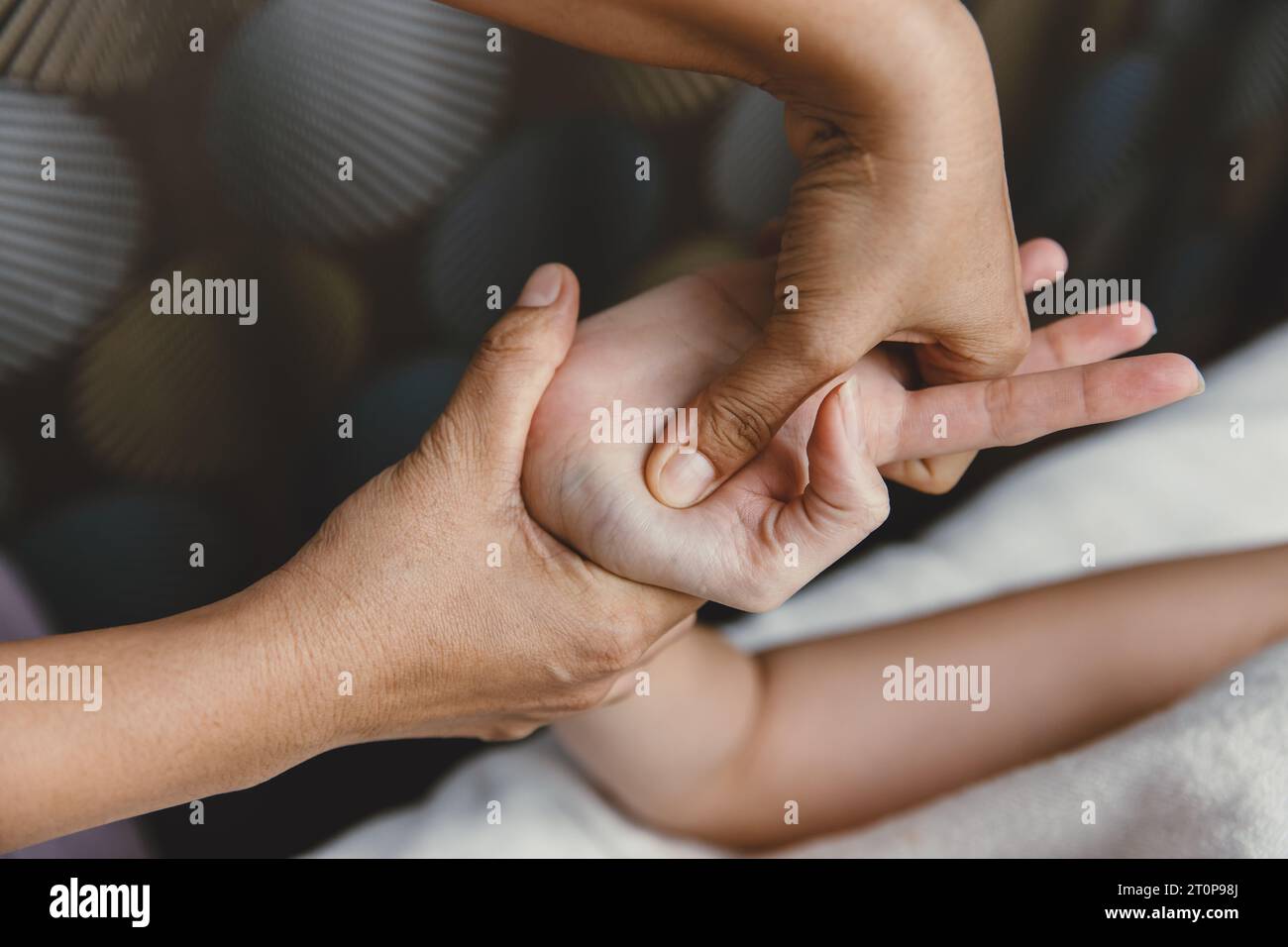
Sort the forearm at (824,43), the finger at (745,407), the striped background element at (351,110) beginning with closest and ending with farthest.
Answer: the forearm at (824,43)
the finger at (745,407)
the striped background element at (351,110)

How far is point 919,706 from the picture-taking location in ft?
2.65

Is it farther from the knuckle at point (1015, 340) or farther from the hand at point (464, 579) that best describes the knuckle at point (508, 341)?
the knuckle at point (1015, 340)

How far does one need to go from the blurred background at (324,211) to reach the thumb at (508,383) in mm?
336

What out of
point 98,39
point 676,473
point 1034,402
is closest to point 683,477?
point 676,473

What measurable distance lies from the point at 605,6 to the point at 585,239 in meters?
0.51

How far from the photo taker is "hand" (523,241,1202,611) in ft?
1.90

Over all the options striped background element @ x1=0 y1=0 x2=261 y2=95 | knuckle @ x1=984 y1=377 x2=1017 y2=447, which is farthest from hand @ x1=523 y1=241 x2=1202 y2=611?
Answer: striped background element @ x1=0 y1=0 x2=261 y2=95

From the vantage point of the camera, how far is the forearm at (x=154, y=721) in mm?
558

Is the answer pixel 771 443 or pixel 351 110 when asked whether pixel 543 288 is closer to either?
pixel 771 443

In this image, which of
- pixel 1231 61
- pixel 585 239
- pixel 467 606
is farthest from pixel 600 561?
pixel 1231 61

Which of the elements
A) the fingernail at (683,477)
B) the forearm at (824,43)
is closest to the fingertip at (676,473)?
the fingernail at (683,477)

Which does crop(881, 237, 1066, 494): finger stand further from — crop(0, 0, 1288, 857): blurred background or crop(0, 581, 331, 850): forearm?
crop(0, 581, 331, 850): forearm

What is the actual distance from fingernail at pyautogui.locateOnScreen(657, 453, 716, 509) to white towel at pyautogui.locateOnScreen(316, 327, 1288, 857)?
0.38m
